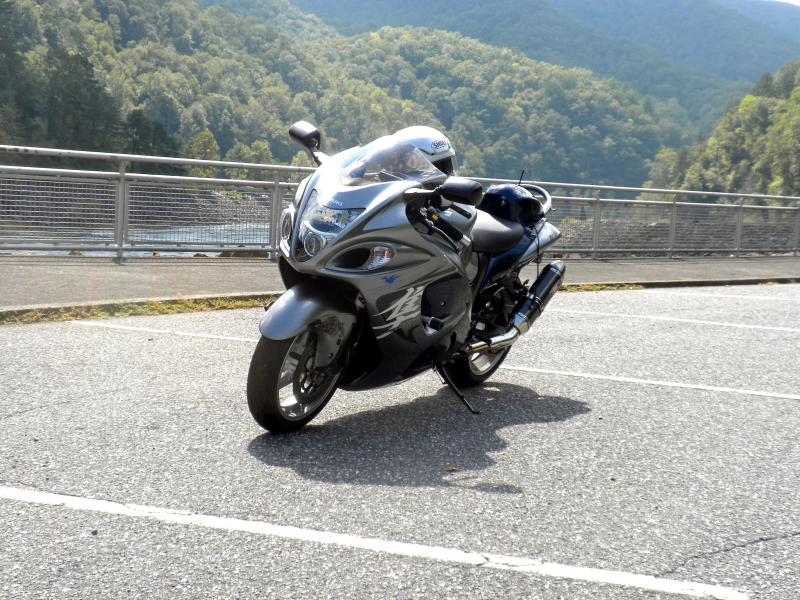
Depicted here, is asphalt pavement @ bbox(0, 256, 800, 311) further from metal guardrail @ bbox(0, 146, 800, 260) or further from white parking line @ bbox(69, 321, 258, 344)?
white parking line @ bbox(69, 321, 258, 344)

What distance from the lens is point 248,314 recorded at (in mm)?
8703

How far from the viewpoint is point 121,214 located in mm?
12023

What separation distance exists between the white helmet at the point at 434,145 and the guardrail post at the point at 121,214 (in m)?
7.65

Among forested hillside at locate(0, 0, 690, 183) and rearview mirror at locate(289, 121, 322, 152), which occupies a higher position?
rearview mirror at locate(289, 121, 322, 152)

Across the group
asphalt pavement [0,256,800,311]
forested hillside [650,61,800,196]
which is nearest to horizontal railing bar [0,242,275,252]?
asphalt pavement [0,256,800,311]

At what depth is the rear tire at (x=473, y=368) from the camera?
5.87 metres

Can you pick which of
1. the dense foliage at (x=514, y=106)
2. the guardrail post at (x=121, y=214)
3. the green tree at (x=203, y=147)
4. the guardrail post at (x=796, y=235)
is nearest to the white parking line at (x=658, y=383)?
the guardrail post at (x=121, y=214)

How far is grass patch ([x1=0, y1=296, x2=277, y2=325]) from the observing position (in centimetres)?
772

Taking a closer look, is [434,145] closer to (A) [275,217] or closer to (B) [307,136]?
(B) [307,136]

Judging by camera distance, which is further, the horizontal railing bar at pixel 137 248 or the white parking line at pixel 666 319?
the horizontal railing bar at pixel 137 248

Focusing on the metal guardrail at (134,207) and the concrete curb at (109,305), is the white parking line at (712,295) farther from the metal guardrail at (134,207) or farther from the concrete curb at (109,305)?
the concrete curb at (109,305)

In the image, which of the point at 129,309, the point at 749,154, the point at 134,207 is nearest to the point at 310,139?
the point at 129,309

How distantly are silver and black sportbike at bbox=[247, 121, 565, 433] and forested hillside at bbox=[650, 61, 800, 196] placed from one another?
345 feet

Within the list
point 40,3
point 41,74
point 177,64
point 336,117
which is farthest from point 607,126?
point 41,74
